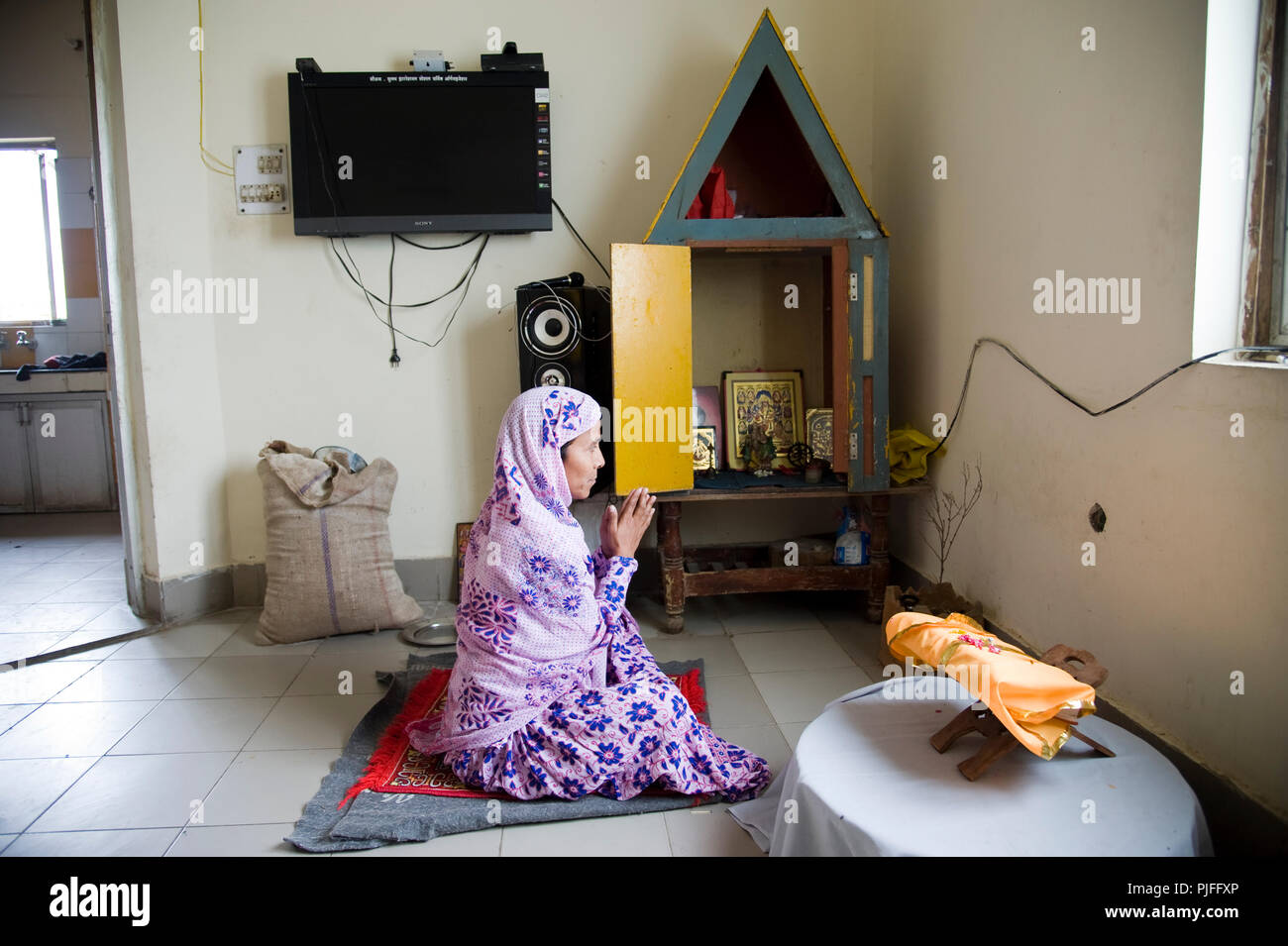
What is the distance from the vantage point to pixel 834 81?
3.96 m

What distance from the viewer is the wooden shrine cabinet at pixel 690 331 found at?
332 centimetres

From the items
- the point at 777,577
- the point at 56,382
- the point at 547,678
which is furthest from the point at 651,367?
the point at 56,382

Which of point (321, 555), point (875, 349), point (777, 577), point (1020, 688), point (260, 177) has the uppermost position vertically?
point (260, 177)

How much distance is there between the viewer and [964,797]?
5.41 ft

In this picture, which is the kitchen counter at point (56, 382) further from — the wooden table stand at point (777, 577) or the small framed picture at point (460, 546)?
the wooden table stand at point (777, 577)

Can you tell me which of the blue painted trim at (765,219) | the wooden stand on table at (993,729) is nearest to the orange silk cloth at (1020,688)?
the wooden stand on table at (993,729)

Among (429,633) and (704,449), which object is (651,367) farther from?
(429,633)

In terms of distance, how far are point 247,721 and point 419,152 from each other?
2.24m

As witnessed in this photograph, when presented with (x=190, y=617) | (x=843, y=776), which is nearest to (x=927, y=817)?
(x=843, y=776)

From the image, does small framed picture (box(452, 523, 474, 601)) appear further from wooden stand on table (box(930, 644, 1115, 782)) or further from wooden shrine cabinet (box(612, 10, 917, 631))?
wooden stand on table (box(930, 644, 1115, 782))

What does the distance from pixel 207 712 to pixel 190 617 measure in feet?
3.57

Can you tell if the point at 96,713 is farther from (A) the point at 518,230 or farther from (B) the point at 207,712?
(A) the point at 518,230

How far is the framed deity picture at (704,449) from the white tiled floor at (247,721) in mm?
607
